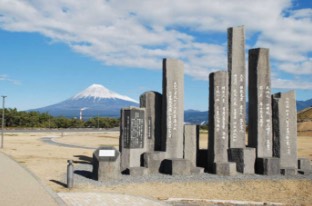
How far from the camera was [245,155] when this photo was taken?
1544 centimetres

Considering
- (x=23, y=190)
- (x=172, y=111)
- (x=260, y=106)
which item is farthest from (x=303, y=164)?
(x=23, y=190)

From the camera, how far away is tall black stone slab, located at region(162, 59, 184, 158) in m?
16.0

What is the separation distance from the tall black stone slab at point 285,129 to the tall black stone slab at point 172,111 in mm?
4073

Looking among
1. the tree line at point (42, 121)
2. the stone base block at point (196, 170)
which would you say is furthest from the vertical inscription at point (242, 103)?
the tree line at point (42, 121)

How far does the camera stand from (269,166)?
1527cm

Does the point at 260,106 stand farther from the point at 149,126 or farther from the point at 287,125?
the point at 149,126

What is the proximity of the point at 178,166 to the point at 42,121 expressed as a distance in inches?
1954

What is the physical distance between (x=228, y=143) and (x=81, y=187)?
682 centimetres

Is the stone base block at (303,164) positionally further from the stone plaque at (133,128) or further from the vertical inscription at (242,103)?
the stone plaque at (133,128)

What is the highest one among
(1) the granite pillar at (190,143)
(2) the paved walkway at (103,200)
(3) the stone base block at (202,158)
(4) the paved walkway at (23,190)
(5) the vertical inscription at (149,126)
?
(5) the vertical inscription at (149,126)

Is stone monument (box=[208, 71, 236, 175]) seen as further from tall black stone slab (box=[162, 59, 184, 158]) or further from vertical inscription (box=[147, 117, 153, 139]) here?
vertical inscription (box=[147, 117, 153, 139])

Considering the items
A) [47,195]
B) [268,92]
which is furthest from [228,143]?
[47,195]

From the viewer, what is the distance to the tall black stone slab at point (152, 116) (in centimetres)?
1644

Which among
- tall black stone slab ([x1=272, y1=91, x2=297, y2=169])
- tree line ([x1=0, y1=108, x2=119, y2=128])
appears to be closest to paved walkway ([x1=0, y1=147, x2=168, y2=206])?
tall black stone slab ([x1=272, y1=91, x2=297, y2=169])
